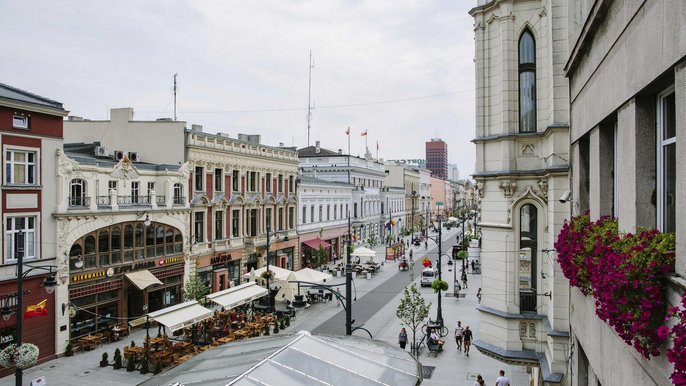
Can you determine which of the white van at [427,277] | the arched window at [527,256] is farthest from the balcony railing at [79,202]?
the white van at [427,277]

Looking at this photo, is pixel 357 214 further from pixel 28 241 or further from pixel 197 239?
pixel 28 241

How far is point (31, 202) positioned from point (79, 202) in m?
2.96

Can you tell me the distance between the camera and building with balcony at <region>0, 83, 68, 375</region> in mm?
23672

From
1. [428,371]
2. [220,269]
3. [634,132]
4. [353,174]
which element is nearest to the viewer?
[634,132]

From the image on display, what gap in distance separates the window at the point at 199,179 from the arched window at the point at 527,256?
2755cm

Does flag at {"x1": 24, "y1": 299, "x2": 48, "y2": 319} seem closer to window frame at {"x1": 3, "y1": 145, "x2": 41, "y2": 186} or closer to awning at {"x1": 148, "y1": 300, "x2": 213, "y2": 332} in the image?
awning at {"x1": 148, "y1": 300, "x2": 213, "y2": 332}

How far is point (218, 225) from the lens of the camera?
130 ft

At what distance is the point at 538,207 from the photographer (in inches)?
559

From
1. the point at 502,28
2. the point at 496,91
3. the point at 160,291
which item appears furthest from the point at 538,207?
the point at 160,291

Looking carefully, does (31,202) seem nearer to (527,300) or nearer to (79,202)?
(79,202)

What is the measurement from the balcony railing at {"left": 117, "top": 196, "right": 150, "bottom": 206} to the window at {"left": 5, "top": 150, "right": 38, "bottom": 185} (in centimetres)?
551

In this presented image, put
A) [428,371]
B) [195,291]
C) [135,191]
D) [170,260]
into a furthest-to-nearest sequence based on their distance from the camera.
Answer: [170,260] < [135,191] < [195,291] < [428,371]

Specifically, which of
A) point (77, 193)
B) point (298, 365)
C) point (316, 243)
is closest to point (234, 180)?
point (77, 193)

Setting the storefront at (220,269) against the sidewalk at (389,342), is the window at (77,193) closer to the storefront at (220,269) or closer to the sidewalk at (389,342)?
the sidewalk at (389,342)
